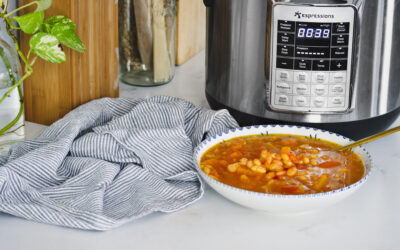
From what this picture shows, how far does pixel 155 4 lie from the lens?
1253mm

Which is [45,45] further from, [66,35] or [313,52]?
Answer: [313,52]

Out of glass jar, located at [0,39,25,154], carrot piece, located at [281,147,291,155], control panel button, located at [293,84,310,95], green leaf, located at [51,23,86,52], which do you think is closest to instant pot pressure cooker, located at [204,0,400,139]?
control panel button, located at [293,84,310,95]

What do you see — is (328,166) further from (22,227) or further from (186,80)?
(186,80)

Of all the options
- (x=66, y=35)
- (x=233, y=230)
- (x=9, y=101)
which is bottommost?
(x=233, y=230)

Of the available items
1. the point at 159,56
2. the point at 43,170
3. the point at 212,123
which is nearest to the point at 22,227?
the point at 43,170

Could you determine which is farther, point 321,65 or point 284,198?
point 321,65

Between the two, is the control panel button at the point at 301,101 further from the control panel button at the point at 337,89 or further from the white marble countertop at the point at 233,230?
the white marble countertop at the point at 233,230

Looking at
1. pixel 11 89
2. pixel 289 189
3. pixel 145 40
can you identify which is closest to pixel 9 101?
pixel 11 89

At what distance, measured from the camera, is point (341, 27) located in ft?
3.05

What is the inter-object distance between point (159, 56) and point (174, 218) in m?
0.54

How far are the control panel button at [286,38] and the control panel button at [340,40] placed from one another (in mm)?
62

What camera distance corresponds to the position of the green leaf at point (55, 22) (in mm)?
1000

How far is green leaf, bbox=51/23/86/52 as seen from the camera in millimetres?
985

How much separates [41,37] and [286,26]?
0.37 meters
